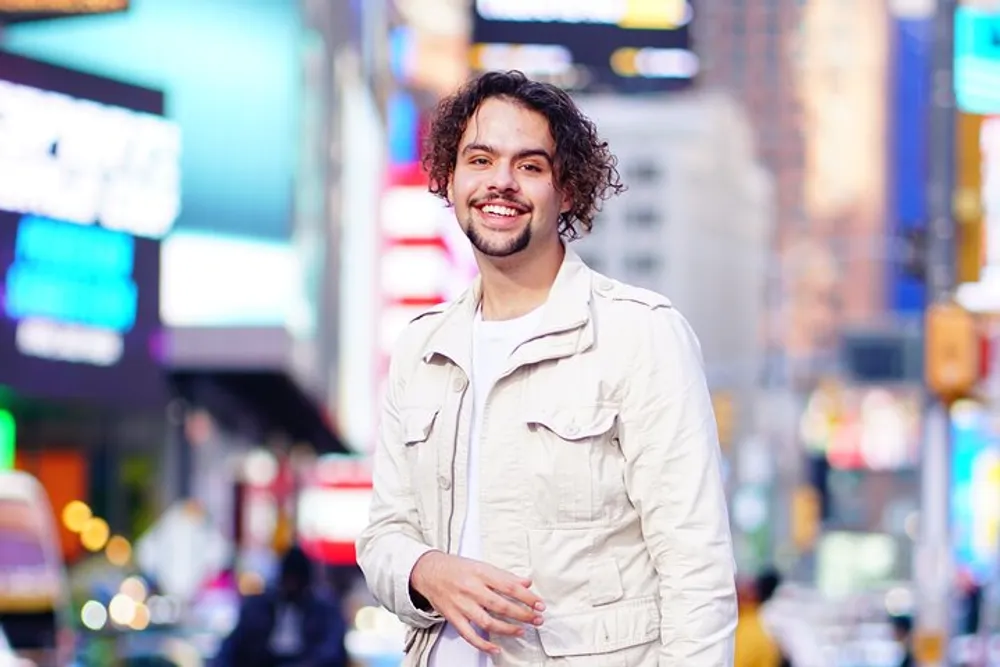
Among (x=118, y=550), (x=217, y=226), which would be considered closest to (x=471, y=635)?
(x=118, y=550)

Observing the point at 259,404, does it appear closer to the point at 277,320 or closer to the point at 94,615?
the point at 277,320

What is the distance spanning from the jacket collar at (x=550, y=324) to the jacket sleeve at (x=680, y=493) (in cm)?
12

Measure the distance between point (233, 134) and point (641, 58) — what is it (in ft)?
43.3

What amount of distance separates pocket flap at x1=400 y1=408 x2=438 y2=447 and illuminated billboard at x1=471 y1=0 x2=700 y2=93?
25865mm

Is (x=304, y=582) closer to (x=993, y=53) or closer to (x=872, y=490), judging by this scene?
(x=993, y=53)

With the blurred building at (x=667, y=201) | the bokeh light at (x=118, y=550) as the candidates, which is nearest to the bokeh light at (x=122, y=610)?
the bokeh light at (x=118, y=550)

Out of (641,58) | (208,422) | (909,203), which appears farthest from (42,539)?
(909,203)

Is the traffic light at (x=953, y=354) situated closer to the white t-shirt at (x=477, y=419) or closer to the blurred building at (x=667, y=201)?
the white t-shirt at (x=477, y=419)

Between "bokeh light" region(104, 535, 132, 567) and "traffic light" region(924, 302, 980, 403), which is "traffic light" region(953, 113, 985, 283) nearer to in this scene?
"traffic light" region(924, 302, 980, 403)

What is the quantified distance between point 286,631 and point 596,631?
8594mm

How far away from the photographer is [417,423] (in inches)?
171

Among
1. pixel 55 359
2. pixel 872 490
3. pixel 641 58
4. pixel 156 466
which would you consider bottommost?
pixel 872 490

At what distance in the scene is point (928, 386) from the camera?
855 inches

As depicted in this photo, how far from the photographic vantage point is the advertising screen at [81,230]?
1484 cm
